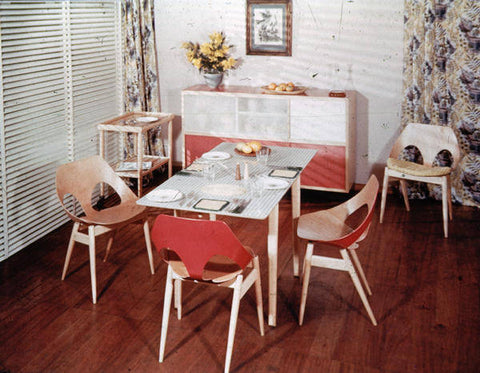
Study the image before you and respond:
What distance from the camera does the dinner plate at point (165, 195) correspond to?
3.28 m

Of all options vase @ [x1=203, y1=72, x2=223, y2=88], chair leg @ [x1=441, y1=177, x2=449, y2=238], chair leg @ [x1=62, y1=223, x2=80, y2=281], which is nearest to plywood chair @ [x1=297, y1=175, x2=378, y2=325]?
chair leg @ [x1=441, y1=177, x2=449, y2=238]

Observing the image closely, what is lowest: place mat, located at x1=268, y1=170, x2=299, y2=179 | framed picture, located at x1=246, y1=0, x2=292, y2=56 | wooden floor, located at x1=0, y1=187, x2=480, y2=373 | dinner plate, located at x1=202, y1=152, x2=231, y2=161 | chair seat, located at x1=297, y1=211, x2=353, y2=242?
wooden floor, located at x1=0, y1=187, x2=480, y2=373

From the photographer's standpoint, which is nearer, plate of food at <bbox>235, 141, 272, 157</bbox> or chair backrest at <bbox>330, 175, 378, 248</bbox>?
chair backrest at <bbox>330, 175, 378, 248</bbox>

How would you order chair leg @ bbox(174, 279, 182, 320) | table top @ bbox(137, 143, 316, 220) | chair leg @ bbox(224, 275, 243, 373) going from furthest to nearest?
chair leg @ bbox(174, 279, 182, 320) < table top @ bbox(137, 143, 316, 220) < chair leg @ bbox(224, 275, 243, 373)

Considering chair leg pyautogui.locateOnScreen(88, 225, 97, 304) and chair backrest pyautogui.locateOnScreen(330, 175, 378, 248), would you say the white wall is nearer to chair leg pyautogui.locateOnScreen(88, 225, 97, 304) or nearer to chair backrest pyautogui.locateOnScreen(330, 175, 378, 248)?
chair backrest pyautogui.locateOnScreen(330, 175, 378, 248)

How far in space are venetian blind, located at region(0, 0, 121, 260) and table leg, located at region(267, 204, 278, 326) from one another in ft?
6.69

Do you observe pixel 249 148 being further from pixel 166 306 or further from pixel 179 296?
pixel 166 306

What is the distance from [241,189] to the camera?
3.45 metres

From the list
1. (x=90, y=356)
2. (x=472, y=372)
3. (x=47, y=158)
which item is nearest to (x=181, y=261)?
(x=90, y=356)

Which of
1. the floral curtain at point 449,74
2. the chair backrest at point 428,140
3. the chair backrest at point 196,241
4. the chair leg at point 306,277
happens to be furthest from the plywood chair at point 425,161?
the chair backrest at point 196,241

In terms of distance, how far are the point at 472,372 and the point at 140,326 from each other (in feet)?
5.74

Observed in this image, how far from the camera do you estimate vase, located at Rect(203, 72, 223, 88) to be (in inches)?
220

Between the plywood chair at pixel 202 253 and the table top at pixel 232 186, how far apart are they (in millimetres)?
240

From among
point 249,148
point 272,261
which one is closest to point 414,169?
point 249,148
